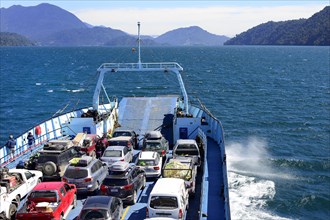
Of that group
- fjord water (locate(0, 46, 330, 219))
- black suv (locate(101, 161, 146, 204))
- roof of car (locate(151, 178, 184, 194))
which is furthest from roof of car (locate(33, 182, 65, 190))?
fjord water (locate(0, 46, 330, 219))

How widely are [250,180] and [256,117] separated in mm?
24877

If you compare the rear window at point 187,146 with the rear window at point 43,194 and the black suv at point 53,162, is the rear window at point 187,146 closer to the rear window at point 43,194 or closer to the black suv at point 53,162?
the black suv at point 53,162

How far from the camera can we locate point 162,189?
16.0m

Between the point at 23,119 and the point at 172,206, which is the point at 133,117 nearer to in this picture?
the point at 172,206

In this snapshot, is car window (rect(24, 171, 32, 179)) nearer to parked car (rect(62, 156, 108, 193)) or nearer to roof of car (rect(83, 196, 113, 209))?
parked car (rect(62, 156, 108, 193))

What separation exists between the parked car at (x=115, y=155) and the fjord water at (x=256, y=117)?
8623 millimetres

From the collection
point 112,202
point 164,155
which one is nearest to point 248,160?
point 164,155

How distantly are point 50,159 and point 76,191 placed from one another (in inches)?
114

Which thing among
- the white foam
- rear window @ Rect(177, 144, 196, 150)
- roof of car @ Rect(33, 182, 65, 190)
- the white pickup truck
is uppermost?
rear window @ Rect(177, 144, 196, 150)

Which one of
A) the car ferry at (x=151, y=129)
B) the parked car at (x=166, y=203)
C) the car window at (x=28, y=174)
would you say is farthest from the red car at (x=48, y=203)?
the parked car at (x=166, y=203)

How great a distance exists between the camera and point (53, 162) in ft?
66.2

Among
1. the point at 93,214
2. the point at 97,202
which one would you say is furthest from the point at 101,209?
the point at 97,202

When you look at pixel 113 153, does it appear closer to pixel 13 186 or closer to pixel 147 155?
pixel 147 155

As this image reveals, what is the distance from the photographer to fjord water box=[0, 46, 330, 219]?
107 feet
